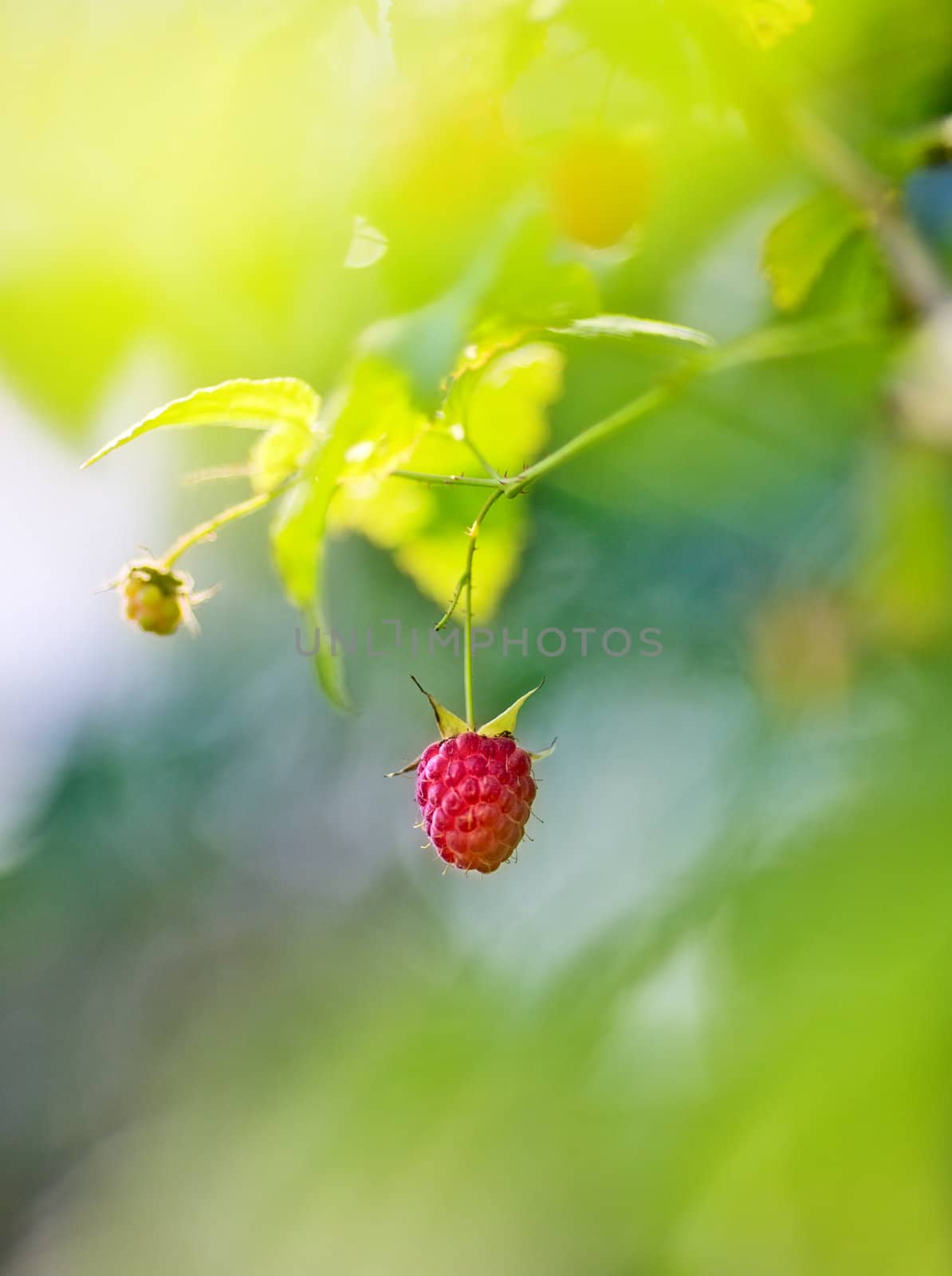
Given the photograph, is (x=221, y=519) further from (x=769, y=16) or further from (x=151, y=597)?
(x=769, y=16)

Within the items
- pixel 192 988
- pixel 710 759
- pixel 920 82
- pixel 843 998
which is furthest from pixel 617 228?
pixel 192 988

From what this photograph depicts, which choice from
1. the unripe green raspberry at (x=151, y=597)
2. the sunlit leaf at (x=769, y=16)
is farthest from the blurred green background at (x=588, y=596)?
the unripe green raspberry at (x=151, y=597)

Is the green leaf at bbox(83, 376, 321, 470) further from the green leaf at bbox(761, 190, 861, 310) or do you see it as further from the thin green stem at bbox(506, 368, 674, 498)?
the green leaf at bbox(761, 190, 861, 310)

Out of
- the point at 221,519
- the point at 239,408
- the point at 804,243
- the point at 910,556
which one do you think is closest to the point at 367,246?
the point at 239,408

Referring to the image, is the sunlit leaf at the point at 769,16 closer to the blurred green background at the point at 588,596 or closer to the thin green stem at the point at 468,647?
the blurred green background at the point at 588,596

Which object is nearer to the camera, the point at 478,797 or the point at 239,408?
the point at 239,408

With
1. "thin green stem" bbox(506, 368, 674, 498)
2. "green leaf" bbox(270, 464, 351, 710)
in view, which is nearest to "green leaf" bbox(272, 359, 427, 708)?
"green leaf" bbox(270, 464, 351, 710)
